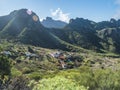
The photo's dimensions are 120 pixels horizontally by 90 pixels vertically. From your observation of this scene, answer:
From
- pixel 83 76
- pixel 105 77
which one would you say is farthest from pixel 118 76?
pixel 83 76

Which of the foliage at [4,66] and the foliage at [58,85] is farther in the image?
the foliage at [4,66]

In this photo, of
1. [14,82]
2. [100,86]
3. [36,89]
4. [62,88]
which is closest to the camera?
[62,88]

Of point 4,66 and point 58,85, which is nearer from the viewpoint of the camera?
point 58,85

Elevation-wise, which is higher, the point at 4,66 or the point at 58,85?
the point at 4,66

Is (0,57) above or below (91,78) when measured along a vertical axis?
above

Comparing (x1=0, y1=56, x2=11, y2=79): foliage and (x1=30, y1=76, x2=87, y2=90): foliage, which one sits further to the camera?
(x1=0, y1=56, x2=11, y2=79): foliage

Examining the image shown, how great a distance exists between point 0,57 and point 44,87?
45.1 meters

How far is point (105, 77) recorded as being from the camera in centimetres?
8625

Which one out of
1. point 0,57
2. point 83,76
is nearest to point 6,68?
point 0,57

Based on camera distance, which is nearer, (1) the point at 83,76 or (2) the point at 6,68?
(1) the point at 83,76

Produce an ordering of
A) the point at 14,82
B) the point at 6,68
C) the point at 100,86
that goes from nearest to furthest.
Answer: the point at 14,82, the point at 100,86, the point at 6,68

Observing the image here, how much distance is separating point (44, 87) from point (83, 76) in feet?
117

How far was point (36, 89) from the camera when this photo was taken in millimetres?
52344

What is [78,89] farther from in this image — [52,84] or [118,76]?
[118,76]
